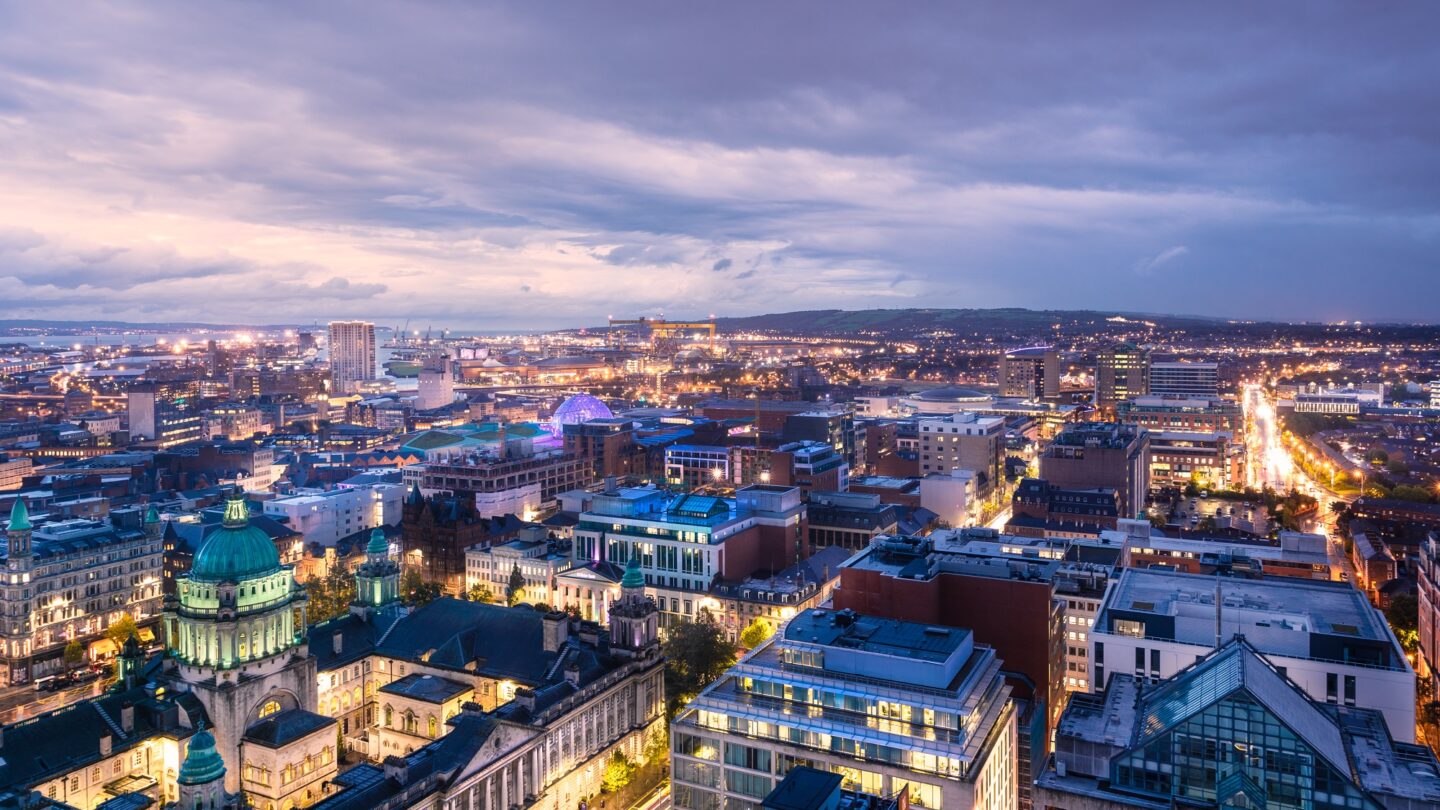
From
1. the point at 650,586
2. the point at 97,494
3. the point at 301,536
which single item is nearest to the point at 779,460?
the point at 650,586

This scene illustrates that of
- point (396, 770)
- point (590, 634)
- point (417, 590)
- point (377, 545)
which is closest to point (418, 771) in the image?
point (396, 770)

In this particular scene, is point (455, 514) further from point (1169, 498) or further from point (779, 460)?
point (1169, 498)

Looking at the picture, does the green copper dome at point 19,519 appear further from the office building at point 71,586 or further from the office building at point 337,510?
the office building at point 337,510

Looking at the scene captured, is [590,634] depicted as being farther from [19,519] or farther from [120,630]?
[19,519]

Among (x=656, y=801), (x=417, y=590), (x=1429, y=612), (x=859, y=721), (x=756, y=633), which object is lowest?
(x=656, y=801)

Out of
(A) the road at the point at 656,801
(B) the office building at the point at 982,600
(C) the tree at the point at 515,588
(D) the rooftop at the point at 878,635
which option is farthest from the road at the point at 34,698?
(B) the office building at the point at 982,600
